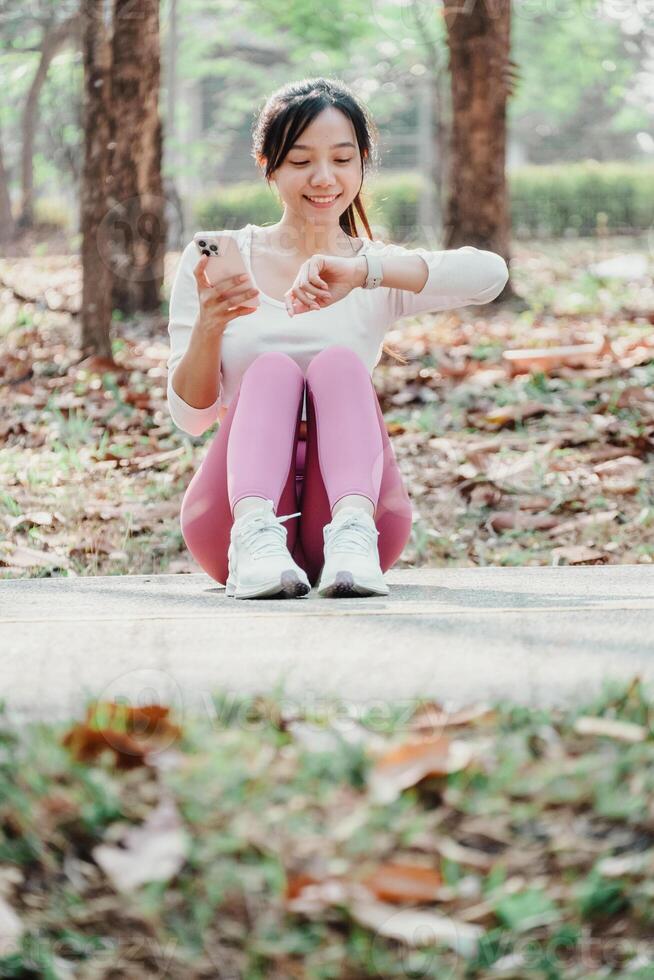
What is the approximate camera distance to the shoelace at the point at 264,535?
2559 mm

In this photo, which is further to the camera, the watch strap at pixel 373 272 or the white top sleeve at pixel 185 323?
the white top sleeve at pixel 185 323

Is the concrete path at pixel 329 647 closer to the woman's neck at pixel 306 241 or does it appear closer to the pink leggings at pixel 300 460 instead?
the pink leggings at pixel 300 460

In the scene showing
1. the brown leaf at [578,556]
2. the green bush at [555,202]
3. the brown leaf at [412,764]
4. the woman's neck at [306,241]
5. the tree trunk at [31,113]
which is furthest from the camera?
the green bush at [555,202]

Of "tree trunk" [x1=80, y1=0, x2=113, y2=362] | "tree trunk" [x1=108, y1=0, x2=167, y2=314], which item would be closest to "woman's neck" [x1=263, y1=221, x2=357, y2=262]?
"tree trunk" [x1=80, y1=0, x2=113, y2=362]

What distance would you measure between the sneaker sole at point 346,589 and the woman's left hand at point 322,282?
566 mm

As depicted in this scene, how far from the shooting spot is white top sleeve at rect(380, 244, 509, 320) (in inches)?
114

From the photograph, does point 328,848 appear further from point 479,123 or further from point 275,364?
point 479,123

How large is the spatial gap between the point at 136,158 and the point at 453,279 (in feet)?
16.3

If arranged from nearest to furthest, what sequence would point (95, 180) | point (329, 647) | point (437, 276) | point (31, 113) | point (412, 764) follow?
1. point (412, 764)
2. point (329, 647)
3. point (437, 276)
4. point (95, 180)
5. point (31, 113)

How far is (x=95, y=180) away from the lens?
21.7ft

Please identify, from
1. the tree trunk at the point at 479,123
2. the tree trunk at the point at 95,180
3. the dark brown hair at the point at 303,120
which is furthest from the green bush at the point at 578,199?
the dark brown hair at the point at 303,120

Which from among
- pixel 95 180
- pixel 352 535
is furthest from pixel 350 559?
pixel 95 180

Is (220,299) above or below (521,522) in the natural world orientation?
above

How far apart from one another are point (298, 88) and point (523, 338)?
3.72 metres
